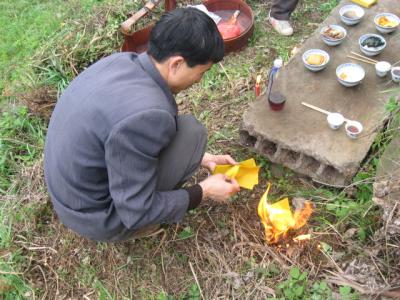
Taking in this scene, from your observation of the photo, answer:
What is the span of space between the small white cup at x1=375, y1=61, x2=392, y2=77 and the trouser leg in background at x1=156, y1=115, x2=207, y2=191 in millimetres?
1841

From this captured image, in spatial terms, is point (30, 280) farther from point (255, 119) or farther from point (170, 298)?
point (255, 119)

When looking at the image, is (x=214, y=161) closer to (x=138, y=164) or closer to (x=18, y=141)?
(x=138, y=164)

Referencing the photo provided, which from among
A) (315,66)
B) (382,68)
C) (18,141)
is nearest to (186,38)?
(315,66)

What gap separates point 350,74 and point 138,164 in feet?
8.14

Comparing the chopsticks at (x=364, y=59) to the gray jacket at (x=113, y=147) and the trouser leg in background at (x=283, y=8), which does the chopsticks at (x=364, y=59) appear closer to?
the trouser leg in background at (x=283, y=8)

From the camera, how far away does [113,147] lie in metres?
2.46

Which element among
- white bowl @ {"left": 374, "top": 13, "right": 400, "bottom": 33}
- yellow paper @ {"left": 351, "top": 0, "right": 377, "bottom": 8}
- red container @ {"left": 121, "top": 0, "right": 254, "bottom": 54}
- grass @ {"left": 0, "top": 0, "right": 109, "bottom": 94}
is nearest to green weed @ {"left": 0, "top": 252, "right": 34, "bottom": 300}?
grass @ {"left": 0, "top": 0, "right": 109, "bottom": 94}

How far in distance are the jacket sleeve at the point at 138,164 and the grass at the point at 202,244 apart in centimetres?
85

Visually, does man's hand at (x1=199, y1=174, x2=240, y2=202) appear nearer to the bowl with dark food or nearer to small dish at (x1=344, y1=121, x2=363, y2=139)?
small dish at (x1=344, y1=121, x2=363, y2=139)

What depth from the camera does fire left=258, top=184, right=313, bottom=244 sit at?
3.47 m

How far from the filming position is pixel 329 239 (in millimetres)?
3434

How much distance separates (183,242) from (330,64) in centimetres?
226

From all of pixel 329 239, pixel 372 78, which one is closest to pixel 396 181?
pixel 329 239

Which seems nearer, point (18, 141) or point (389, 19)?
point (389, 19)
